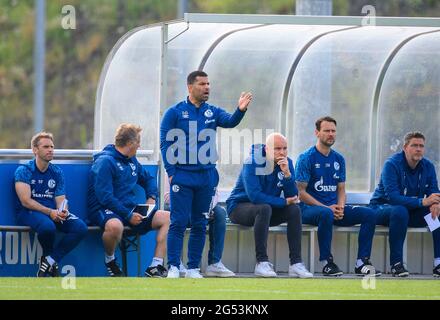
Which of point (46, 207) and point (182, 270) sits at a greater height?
point (46, 207)

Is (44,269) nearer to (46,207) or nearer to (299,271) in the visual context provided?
(46,207)

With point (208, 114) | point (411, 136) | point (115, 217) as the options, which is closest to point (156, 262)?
point (115, 217)

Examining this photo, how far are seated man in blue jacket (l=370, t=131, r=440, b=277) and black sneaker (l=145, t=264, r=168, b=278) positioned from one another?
249 cm

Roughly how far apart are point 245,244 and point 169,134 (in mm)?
2009

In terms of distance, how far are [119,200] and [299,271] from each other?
2.00 m

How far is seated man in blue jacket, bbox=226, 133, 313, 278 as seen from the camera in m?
15.0

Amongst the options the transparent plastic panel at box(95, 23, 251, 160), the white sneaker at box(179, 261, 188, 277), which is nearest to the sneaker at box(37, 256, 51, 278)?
the white sneaker at box(179, 261, 188, 277)

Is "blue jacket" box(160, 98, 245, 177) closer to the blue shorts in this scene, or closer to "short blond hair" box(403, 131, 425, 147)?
the blue shorts

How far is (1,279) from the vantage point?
1395 cm

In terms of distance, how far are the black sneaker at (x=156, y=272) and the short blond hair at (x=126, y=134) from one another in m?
1.32

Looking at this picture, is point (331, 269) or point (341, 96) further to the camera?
point (341, 96)

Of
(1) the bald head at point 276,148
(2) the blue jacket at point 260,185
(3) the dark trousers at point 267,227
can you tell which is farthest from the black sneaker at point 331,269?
(1) the bald head at point 276,148

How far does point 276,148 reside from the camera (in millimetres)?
15172

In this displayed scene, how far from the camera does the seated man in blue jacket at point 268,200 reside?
15039 millimetres
